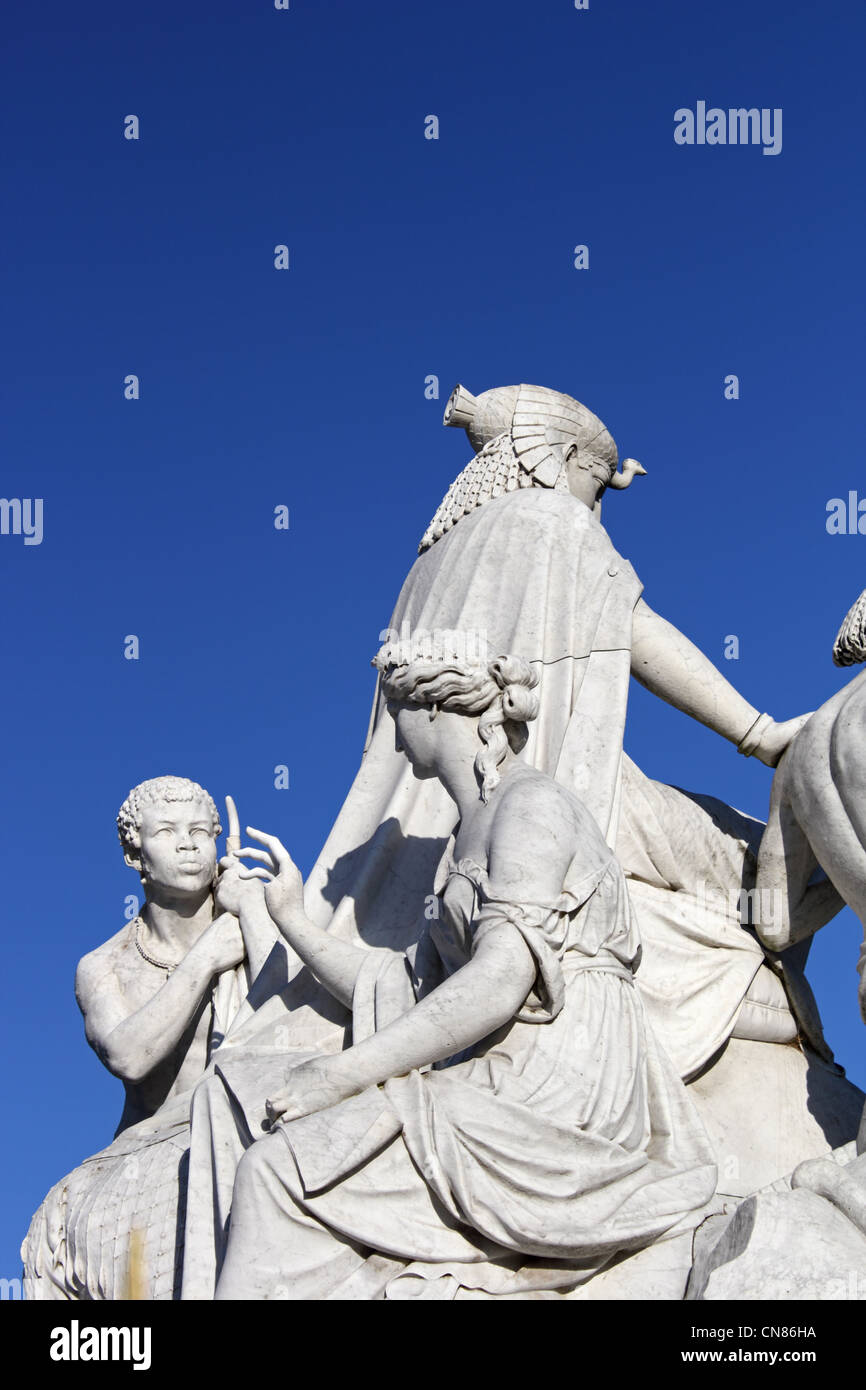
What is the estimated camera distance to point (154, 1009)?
891 cm

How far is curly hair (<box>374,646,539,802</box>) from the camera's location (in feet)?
25.6

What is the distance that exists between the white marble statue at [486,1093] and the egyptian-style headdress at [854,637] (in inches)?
63.1

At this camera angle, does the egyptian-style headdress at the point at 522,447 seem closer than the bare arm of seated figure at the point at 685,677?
No

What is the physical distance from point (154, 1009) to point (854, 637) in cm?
317

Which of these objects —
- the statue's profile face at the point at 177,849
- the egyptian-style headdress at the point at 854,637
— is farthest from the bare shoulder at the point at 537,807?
the statue's profile face at the point at 177,849

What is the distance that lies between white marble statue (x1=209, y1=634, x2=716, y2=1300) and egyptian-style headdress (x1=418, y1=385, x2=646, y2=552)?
7.09 ft

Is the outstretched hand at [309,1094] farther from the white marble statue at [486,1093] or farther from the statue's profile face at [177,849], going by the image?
the statue's profile face at [177,849]

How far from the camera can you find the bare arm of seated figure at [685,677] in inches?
365

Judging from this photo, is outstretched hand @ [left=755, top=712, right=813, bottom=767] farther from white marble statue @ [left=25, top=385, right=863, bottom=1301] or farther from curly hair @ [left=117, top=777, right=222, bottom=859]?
curly hair @ [left=117, top=777, right=222, bottom=859]

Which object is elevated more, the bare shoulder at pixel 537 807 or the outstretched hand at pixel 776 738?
the outstretched hand at pixel 776 738

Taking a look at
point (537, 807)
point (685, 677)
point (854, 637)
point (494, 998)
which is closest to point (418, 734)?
point (537, 807)

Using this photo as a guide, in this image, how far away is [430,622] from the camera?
9.55m
